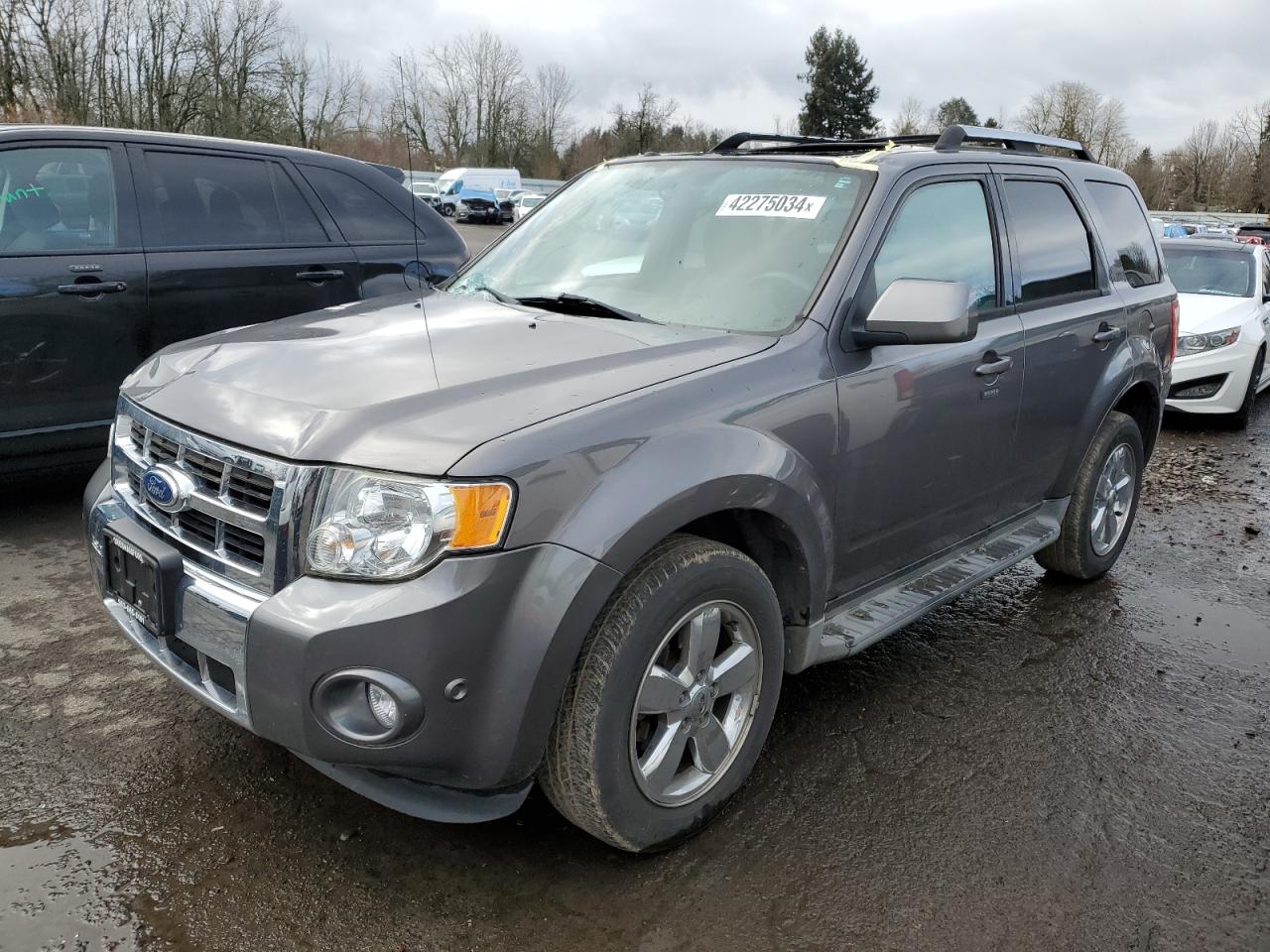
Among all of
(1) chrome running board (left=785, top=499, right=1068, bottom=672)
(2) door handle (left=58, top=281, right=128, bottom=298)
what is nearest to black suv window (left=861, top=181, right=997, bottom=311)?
(1) chrome running board (left=785, top=499, right=1068, bottom=672)

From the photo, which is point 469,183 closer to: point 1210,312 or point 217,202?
point 1210,312

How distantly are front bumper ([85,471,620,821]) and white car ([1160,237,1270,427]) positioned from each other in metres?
7.60

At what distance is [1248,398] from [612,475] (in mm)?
8474

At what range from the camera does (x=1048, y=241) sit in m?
3.95

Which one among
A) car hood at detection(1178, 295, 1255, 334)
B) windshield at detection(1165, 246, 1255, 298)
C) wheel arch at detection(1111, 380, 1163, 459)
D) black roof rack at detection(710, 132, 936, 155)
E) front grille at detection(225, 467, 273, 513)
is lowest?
wheel arch at detection(1111, 380, 1163, 459)

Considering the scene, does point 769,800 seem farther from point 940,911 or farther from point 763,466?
point 763,466

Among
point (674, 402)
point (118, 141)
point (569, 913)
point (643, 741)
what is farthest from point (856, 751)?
point (118, 141)

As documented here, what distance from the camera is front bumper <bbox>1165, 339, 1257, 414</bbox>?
27.7 feet

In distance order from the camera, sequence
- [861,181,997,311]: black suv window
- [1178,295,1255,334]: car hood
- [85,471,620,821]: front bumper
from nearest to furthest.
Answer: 1. [85,471,620,821]: front bumper
2. [861,181,997,311]: black suv window
3. [1178,295,1255,334]: car hood

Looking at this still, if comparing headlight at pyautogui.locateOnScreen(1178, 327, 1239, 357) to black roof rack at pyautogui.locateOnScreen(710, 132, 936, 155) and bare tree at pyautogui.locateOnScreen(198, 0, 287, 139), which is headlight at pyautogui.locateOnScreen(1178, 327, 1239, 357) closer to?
black roof rack at pyautogui.locateOnScreen(710, 132, 936, 155)

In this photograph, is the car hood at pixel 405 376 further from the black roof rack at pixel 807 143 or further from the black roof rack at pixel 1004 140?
the black roof rack at pixel 1004 140

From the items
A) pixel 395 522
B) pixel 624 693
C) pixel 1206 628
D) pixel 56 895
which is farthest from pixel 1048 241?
pixel 56 895

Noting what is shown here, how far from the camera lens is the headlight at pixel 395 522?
6.72ft

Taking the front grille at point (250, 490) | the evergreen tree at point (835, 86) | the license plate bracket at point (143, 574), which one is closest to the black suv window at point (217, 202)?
the license plate bracket at point (143, 574)
